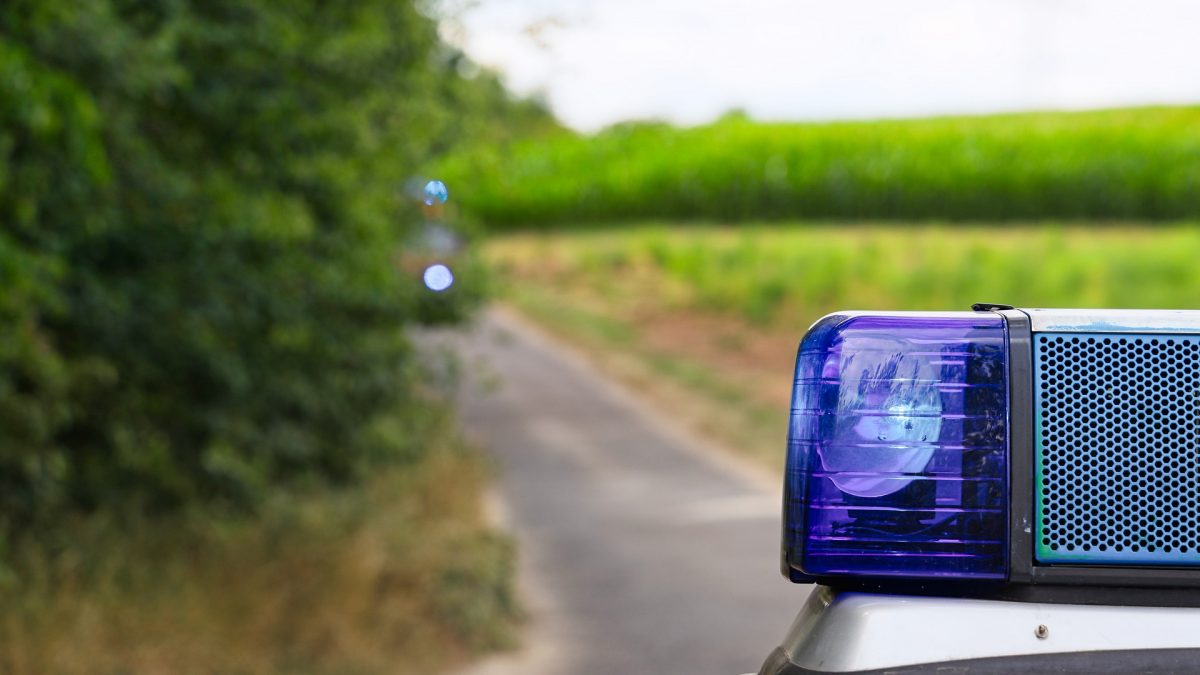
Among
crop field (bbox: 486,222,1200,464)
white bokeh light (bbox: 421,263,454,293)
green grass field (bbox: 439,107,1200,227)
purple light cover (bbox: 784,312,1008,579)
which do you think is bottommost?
purple light cover (bbox: 784,312,1008,579)

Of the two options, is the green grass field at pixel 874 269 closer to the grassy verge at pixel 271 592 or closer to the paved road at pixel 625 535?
the paved road at pixel 625 535

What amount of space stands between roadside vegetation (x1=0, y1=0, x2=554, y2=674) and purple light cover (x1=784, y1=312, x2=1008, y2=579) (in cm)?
408

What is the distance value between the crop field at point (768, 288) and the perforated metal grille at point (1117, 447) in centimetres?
2228

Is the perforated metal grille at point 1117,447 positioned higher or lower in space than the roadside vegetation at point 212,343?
lower

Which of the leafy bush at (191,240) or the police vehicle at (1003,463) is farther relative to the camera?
the leafy bush at (191,240)

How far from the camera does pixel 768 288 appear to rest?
35250mm

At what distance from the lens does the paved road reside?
12.2 m

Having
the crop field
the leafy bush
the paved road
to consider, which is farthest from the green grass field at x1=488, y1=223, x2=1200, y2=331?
the leafy bush

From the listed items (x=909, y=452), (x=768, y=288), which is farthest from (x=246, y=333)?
(x=768, y=288)

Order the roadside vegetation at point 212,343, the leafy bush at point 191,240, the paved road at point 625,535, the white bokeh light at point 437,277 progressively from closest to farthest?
the leafy bush at point 191,240 < the roadside vegetation at point 212,343 < the paved road at point 625,535 < the white bokeh light at point 437,277

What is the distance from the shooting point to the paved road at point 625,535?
12250 mm

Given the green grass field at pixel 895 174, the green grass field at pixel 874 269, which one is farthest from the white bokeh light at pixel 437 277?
the green grass field at pixel 895 174

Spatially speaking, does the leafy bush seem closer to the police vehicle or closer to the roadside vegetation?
the roadside vegetation

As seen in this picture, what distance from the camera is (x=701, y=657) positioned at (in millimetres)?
11883
